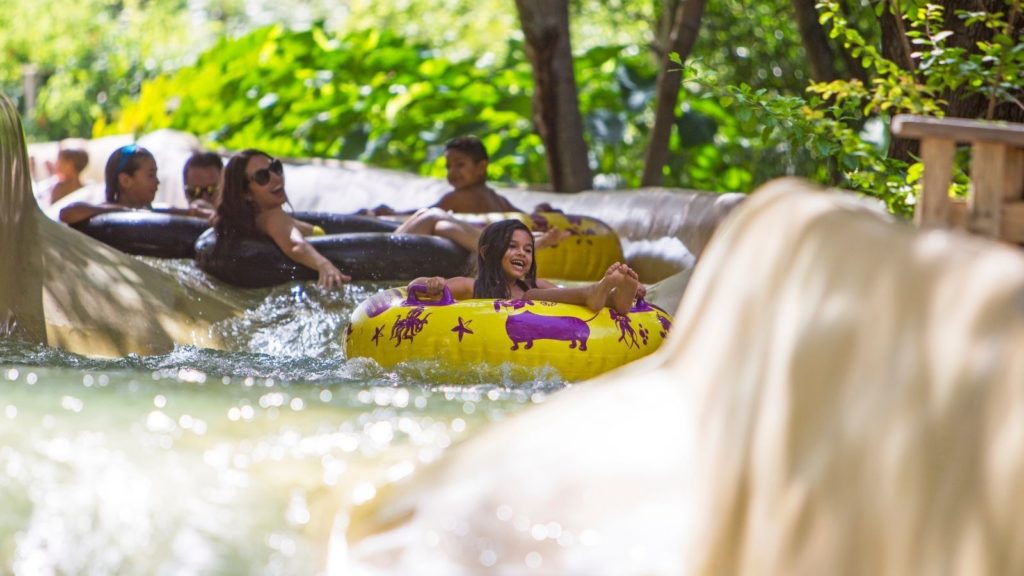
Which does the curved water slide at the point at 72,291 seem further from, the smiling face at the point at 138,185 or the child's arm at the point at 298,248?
the smiling face at the point at 138,185

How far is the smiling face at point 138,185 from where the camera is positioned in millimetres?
9578

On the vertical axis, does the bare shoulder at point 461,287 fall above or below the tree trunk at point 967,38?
below

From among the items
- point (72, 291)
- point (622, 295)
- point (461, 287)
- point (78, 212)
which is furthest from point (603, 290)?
point (78, 212)

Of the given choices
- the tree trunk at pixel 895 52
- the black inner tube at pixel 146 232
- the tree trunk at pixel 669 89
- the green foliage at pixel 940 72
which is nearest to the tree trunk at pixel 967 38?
the tree trunk at pixel 895 52

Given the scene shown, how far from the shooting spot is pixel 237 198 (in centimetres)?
811

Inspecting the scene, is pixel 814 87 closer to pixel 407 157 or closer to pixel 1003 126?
pixel 1003 126

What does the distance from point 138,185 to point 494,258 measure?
394cm

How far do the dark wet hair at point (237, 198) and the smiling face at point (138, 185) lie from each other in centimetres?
167

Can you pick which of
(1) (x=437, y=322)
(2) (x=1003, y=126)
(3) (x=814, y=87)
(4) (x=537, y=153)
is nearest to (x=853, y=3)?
(3) (x=814, y=87)

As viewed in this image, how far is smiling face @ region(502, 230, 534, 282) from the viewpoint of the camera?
6473mm

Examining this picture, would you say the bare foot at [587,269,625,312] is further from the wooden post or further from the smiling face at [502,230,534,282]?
the wooden post

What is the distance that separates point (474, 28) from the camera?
2086 centimetres

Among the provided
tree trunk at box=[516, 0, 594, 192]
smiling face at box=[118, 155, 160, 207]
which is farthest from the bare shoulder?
smiling face at box=[118, 155, 160, 207]

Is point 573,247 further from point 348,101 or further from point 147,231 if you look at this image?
point 348,101
